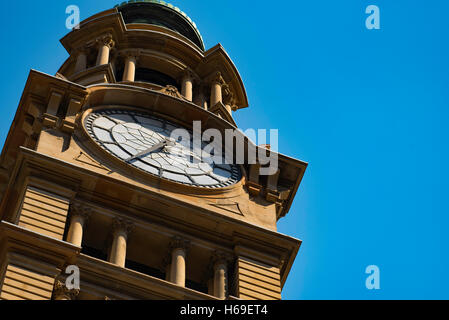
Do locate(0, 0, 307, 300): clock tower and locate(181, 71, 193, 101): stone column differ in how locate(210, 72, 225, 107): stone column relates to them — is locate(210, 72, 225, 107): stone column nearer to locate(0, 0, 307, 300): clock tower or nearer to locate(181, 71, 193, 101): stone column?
locate(181, 71, 193, 101): stone column

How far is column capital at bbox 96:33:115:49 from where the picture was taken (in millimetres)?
45250

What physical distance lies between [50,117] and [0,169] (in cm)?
267

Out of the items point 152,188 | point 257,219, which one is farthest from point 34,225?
point 257,219

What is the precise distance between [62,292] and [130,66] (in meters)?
18.5

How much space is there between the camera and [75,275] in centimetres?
2855

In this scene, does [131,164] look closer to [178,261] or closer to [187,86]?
[178,261]

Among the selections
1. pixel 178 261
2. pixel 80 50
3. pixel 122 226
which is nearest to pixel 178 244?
pixel 178 261

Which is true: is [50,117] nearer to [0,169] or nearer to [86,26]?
[0,169]

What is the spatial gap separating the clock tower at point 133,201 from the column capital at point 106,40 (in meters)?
3.30

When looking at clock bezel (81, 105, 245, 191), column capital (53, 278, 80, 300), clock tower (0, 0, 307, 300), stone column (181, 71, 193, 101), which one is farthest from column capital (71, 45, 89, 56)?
column capital (53, 278, 80, 300)

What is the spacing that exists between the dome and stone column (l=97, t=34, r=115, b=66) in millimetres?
6294

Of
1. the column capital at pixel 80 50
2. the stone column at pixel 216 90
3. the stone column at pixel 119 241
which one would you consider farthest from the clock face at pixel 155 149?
the column capital at pixel 80 50

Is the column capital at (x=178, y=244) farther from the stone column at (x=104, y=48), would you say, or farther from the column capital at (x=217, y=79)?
the column capital at (x=217, y=79)

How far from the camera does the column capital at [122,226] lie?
3212cm
